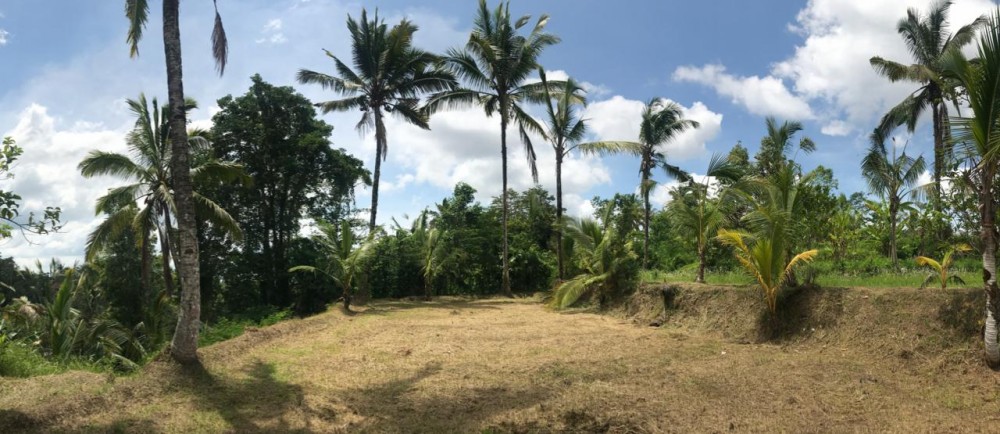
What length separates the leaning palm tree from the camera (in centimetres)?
732

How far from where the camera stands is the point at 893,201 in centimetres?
1384

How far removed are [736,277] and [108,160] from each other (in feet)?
55.6

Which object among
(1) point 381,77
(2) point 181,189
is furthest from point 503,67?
(2) point 181,189

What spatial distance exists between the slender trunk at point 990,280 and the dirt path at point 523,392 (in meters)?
0.26

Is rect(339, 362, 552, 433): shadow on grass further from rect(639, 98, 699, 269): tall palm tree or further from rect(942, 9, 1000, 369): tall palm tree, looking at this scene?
rect(639, 98, 699, 269): tall palm tree

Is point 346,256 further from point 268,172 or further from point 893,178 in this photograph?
point 893,178

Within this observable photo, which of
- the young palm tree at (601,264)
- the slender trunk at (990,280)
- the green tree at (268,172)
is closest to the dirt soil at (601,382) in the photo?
the slender trunk at (990,280)

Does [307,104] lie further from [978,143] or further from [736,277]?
[978,143]

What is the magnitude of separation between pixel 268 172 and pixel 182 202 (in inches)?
573

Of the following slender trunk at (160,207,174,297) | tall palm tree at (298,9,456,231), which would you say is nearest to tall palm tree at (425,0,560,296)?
tall palm tree at (298,9,456,231)

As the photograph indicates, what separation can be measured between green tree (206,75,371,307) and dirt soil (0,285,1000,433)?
37.7 feet

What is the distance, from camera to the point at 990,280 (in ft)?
20.5

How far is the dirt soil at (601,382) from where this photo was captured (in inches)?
211

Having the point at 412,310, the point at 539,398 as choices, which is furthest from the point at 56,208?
the point at 412,310
